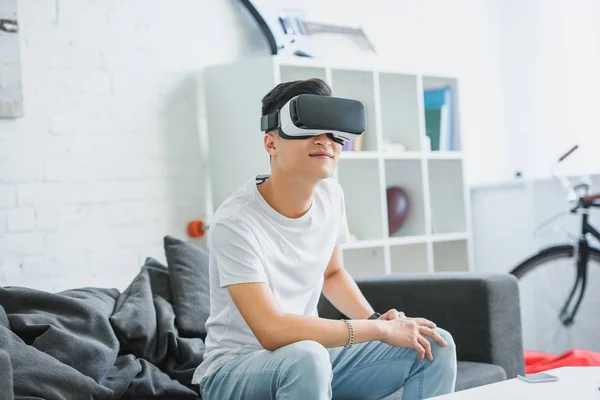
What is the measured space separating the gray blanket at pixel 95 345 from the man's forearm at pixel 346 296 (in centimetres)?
46

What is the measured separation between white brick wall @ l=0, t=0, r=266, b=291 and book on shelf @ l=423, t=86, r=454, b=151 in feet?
3.99

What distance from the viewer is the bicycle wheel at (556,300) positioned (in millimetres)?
4027

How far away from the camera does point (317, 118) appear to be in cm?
204

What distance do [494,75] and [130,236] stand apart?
100 inches

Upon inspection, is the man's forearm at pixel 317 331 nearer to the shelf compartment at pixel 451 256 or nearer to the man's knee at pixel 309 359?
the man's knee at pixel 309 359

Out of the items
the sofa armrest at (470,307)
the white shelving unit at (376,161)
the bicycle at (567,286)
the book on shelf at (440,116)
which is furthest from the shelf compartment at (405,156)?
the sofa armrest at (470,307)

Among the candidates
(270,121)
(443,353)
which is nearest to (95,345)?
(270,121)

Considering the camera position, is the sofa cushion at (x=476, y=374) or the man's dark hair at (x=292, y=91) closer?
the man's dark hair at (x=292, y=91)

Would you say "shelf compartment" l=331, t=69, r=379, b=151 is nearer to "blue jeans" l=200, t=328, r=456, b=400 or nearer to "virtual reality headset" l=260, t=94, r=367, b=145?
"virtual reality headset" l=260, t=94, r=367, b=145

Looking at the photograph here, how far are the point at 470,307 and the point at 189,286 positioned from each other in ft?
2.91

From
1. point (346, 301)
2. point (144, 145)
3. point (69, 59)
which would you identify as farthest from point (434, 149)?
point (346, 301)

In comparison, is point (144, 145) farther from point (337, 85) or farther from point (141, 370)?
point (141, 370)

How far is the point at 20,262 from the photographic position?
3158mm

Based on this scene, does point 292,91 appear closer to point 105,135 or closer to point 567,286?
point 105,135
